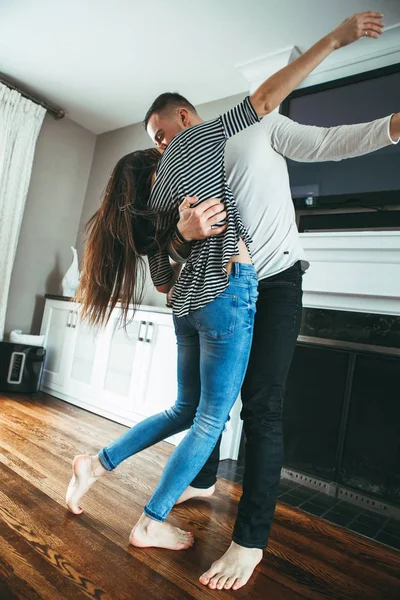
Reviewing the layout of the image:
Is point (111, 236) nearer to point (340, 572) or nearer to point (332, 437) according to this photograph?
point (340, 572)

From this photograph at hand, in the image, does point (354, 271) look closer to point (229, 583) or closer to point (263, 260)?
point (263, 260)

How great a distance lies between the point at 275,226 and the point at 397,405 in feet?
3.79

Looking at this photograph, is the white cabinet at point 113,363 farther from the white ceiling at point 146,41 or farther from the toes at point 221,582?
the white ceiling at point 146,41

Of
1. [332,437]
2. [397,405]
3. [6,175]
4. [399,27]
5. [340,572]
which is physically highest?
[399,27]

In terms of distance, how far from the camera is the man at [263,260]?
95 centimetres

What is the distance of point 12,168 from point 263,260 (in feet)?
9.02

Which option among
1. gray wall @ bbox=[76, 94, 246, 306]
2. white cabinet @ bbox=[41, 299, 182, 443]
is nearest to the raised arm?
white cabinet @ bbox=[41, 299, 182, 443]

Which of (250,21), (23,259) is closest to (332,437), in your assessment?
(250,21)

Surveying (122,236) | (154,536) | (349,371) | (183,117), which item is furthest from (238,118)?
(349,371)

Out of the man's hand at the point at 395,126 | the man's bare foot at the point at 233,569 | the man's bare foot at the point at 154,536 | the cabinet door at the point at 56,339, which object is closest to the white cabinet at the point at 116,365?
the cabinet door at the point at 56,339

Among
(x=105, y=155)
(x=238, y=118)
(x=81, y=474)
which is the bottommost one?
(x=81, y=474)

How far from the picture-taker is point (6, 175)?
3.08 m

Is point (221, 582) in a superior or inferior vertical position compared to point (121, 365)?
inferior

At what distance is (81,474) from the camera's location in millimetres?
1181
